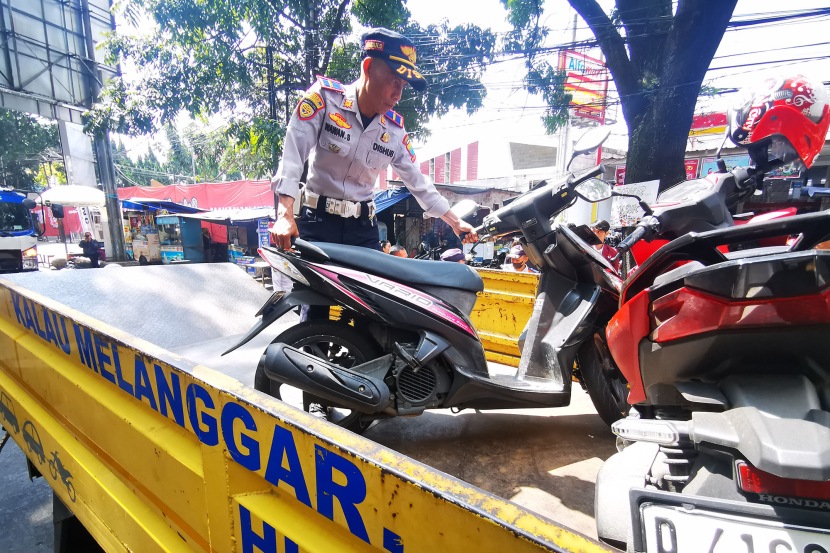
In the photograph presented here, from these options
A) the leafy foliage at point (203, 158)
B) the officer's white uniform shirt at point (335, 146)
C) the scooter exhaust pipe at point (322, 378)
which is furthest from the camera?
the leafy foliage at point (203, 158)

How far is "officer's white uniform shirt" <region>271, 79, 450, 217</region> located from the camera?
2035 millimetres

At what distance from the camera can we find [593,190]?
2.00 metres

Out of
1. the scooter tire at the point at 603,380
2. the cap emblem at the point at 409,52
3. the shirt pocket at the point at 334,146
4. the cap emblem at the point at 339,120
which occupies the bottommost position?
the scooter tire at the point at 603,380

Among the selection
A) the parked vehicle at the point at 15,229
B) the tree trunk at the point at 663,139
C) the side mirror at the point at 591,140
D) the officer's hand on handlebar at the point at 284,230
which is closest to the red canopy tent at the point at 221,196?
the parked vehicle at the point at 15,229

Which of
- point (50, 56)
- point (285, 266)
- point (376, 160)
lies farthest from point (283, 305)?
point (50, 56)

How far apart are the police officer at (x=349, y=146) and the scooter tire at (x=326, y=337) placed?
Answer: 433 mm

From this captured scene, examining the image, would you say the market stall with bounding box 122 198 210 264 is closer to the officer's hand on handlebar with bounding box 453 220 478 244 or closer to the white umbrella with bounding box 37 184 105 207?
the white umbrella with bounding box 37 184 105 207

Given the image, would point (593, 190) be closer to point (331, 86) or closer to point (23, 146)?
point (331, 86)

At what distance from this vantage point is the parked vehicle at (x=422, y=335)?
1700 mm

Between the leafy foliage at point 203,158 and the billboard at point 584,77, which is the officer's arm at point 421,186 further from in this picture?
the billboard at point 584,77

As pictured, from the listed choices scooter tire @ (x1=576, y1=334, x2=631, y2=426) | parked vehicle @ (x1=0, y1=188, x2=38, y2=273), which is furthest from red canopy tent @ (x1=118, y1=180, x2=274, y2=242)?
scooter tire @ (x1=576, y1=334, x2=631, y2=426)

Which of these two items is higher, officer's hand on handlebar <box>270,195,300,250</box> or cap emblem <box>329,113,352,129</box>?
cap emblem <box>329,113,352,129</box>

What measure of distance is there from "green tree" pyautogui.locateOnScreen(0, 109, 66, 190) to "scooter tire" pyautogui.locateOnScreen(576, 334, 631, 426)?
30292 mm

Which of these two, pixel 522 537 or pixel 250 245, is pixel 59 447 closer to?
pixel 522 537
